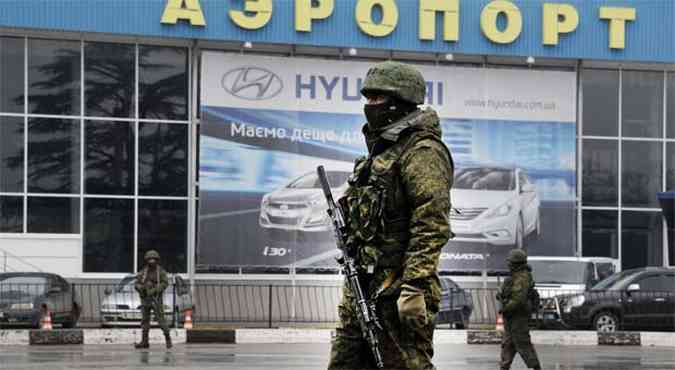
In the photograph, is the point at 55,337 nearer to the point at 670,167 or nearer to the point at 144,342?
the point at 144,342

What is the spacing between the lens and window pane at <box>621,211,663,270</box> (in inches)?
1314

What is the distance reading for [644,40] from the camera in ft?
107

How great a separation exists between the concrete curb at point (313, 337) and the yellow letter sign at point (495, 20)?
10638 mm

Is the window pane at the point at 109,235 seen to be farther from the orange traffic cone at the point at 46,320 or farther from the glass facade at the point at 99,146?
the orange traffic cone at the point at 46,320

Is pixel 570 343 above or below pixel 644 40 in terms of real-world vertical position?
below

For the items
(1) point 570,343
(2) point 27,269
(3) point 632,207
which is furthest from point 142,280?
(3) point 632,207

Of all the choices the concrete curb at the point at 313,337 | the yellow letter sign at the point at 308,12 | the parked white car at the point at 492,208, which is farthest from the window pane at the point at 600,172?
the concrete curb at the point at 313,337

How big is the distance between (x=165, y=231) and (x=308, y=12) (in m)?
6.46

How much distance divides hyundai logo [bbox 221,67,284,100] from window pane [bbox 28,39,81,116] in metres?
3.61

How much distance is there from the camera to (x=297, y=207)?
30641mm

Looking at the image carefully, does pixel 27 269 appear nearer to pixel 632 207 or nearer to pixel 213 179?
pixel 213 179

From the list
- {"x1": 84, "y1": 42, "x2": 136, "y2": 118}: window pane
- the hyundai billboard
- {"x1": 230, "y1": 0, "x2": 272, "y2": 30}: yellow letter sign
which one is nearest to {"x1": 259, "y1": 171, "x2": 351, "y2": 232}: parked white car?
the hyundai billboard

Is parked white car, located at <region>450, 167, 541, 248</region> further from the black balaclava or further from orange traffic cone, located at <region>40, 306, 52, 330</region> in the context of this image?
the black balaclava

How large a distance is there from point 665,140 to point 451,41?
21.7ft
